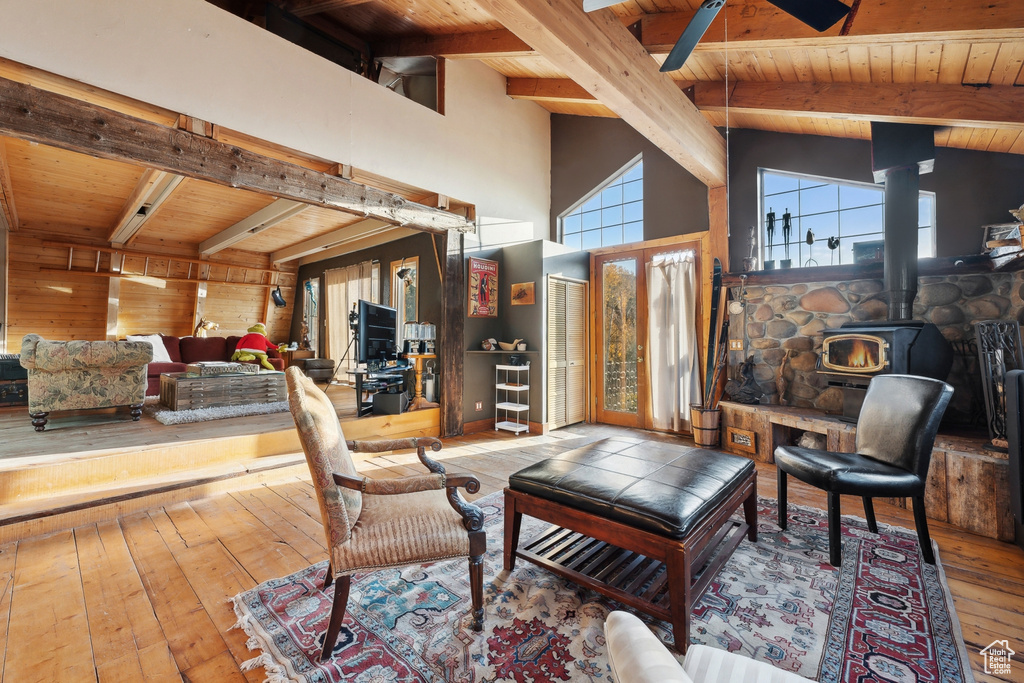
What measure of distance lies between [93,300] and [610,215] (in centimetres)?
820

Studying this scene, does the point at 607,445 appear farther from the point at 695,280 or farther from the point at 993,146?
the point at 993,146

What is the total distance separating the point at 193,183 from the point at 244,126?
2333mm

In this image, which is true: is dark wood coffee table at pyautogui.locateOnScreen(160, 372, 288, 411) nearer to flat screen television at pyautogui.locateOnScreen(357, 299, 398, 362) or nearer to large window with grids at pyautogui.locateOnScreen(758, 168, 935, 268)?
flat screen television at pyautogui.locateOnScreen(357, 299, 398, 362)

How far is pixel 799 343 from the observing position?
412 cm

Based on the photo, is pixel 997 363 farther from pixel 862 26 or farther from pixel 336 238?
pixel 336 238

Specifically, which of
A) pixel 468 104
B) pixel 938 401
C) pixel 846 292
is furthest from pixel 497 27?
pixel 938 401

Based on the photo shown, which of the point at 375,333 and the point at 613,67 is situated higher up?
the point at 613,67

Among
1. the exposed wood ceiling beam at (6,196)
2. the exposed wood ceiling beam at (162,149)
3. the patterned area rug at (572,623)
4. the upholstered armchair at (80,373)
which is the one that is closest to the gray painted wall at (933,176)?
the patterned area rug at (572,623)

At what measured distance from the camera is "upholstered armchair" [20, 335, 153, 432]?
356cm

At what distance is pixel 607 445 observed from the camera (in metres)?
2.54

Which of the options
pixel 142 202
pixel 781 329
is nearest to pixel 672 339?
pixel 781 329

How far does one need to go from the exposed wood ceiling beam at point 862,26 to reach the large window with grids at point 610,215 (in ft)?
7.00

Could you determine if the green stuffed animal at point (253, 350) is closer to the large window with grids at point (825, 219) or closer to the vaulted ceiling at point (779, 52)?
the vaulted ceiling at point (779, 52)

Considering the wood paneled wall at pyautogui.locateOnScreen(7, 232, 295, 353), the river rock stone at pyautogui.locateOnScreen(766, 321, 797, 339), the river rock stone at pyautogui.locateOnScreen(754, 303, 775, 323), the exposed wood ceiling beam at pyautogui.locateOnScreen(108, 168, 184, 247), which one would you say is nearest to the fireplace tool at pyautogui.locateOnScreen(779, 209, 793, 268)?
the river rock stone at pyautogui.locateOnScreen(754, 303, 775, 323)
